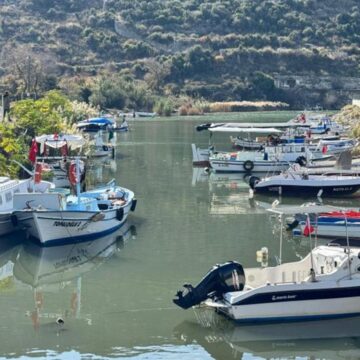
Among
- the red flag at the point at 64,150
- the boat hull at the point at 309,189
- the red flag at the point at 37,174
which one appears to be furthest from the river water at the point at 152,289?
the red flag at the point at 64,150

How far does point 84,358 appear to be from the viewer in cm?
1903

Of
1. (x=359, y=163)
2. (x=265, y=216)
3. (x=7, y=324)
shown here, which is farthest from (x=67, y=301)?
(x=359, y=163)

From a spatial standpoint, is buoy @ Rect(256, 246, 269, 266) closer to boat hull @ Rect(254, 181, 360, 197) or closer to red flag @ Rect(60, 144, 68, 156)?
boat hull @ Rect(254, 181, 360, 197)

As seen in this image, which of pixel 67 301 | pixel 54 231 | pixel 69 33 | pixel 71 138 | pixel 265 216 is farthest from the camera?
pixel 69 33

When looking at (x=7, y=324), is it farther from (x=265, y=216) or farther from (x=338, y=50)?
(x=338, y=50)

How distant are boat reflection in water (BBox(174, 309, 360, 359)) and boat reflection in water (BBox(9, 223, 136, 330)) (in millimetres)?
3058

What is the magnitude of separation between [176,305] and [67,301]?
10.4 ft

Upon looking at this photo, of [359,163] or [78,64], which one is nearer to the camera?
[359,163]

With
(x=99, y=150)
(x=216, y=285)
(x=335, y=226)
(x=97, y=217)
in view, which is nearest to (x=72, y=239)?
(x=97, y=217)

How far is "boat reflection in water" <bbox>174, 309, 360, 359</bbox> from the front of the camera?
19.6 metres

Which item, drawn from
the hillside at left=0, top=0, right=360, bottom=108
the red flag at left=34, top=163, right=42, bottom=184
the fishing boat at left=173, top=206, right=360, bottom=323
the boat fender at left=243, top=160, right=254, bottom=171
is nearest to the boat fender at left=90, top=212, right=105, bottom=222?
the red flag at left=34, top=163, right=42, bottom=184

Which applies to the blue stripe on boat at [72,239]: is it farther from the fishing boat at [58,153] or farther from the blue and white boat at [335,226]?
the fishing boat at [58,153]

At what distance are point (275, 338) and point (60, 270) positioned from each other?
9122 mm

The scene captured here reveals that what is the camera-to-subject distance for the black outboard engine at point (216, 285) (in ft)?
69.1
